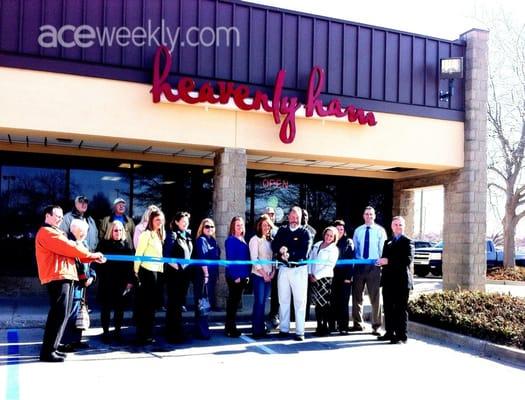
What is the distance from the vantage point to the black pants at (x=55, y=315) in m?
7.29

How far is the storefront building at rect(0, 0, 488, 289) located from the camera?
1035 centimetres

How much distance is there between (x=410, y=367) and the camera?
305 inches

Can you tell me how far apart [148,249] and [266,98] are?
448 cm

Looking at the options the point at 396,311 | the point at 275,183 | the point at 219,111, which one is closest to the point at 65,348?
the point at 396,311

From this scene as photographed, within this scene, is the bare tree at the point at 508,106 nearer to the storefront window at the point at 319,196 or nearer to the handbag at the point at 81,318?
the storefront window at the point at 319,196

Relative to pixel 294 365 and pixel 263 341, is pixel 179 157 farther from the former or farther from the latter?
pixel 294 365

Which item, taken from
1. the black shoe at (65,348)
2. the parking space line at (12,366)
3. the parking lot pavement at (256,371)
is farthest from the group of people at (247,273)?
the parking space line at (12,366)

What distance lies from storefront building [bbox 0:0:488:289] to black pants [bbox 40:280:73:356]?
12.7 ft

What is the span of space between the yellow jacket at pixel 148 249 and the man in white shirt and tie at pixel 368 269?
3635 mm

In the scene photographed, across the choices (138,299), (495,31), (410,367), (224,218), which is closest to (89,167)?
(224,218)

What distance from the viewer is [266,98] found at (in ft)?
37.8

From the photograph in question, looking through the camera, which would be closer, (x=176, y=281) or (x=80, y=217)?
(x=176, y=281)

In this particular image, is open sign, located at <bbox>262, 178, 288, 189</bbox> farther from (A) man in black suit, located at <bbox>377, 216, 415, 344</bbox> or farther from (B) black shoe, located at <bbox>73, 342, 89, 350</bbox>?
(B) black shoe, located at <bbox>73, 342, 89, 350</bbox>

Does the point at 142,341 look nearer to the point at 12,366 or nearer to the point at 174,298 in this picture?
the point at 174,298
